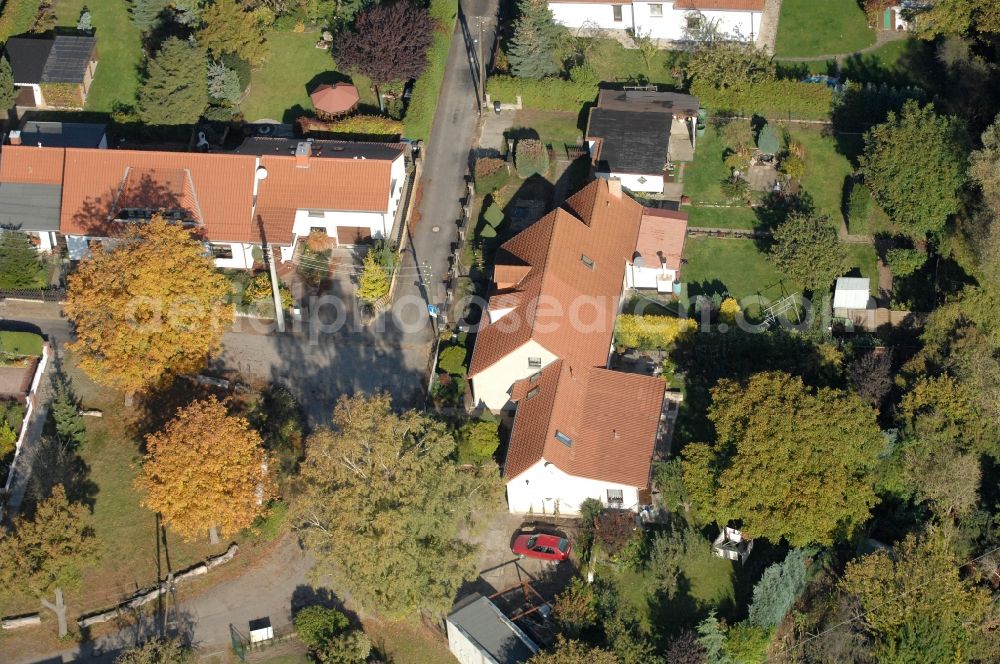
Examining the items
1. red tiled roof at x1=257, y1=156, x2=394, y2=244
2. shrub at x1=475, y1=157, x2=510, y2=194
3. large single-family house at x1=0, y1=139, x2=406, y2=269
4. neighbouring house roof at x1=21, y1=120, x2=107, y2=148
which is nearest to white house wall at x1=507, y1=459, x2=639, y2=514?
large single-family house at x1=0, y1=139, x2=406, y2=269

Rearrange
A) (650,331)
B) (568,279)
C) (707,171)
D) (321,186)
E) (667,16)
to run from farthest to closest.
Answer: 1. (667,16)
2. (707,171)
3. (321,186)
4. (650,331)
5. (568,279)

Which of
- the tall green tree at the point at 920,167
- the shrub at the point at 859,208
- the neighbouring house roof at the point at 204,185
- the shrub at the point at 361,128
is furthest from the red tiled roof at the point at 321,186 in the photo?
the tall green tree at the point at 920,167

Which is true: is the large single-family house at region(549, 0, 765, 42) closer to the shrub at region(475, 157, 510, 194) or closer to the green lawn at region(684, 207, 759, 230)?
the shrub at region(475, 157, 510, 194)

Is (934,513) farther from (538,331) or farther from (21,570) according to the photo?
(21,570)

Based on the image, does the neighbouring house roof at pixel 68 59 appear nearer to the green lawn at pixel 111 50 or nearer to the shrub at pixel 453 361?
the green lawn at pixel 111 50

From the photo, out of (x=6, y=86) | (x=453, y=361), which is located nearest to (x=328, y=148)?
(x=453, y=361)

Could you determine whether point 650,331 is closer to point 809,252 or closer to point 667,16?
point 809,252
